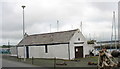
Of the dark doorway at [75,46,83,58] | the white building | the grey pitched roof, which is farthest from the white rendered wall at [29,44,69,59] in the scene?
the dark doorway at [75,46,83,58]

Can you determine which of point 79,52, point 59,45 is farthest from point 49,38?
point 79,52

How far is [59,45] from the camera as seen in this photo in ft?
115

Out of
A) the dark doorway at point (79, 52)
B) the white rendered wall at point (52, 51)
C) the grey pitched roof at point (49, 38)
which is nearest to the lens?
the white rendered wall at point (52, 51)

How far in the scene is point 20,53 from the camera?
43250 mm

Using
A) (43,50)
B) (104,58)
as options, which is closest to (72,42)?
(43,50)

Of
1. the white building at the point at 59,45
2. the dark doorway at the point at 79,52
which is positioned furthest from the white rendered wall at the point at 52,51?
the dark doorway at the point at 79,52

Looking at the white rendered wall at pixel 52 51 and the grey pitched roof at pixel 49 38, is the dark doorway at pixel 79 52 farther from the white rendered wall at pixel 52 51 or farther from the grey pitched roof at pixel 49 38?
the grey pitched roof at pixel 49 38

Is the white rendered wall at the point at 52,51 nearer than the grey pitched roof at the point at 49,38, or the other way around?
the white rendered wall at the point at 52,51

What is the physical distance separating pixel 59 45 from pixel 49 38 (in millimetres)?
3673

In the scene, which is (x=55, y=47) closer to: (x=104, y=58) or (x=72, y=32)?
(x=72, y=32)

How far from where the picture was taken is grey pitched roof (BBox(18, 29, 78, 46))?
115ft

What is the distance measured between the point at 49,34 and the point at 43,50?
3480 mm

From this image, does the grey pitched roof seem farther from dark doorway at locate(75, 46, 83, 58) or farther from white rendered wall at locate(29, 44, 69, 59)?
dark doorway at locate(75, 46, 83, 58)

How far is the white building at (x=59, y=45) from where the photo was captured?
3403 cm
